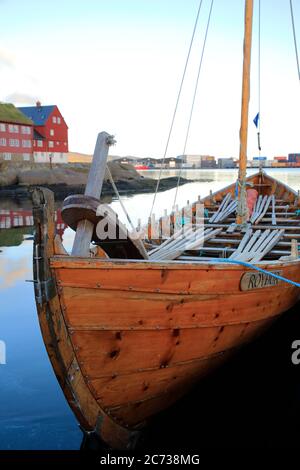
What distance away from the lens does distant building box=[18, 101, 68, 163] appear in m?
66.7

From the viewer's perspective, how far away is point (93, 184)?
4.73 metres

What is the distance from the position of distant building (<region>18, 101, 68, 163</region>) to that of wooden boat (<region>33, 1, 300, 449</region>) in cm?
6346

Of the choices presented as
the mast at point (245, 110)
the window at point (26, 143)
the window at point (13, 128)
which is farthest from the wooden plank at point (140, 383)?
the window at point (26, 143)

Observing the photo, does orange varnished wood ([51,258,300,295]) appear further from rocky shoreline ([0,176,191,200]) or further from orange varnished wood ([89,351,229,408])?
rocky shoreline ([0,176,191,200])

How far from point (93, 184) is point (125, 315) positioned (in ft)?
5.03

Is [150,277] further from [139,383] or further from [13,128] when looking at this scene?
[13,128]

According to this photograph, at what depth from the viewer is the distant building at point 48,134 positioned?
219ft

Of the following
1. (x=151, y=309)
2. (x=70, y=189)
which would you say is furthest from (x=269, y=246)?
(x=70, y=189)

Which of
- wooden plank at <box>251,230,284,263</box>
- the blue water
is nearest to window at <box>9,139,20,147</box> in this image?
the blue water

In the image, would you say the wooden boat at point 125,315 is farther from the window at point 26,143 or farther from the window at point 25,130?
the window at point 25,130

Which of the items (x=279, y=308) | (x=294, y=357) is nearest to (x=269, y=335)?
(x=294, y=357)

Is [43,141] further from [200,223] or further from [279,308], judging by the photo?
[279,308]
